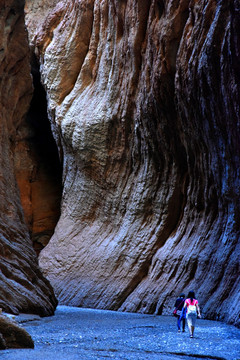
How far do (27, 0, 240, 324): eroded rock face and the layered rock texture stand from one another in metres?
3.87

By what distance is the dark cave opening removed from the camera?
1075 inches

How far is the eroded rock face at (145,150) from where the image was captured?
1320cm

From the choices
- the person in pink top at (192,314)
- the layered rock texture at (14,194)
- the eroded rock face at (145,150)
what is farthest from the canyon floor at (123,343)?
the eroded rock face at (145,150)

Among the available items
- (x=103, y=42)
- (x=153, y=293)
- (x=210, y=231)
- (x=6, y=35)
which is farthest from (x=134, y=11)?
A: (x=153, y=293)

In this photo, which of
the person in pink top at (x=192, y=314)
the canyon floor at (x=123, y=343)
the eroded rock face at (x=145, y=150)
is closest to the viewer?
the canyon floor at (x=123, y=343)

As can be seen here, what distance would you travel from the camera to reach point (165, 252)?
52.7 feet

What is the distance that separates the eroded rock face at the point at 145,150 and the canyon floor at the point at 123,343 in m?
2.75

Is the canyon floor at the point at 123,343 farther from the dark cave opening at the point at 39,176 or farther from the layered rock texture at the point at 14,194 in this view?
the dark cave opening at the point at 39,176

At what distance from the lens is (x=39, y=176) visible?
28203mm

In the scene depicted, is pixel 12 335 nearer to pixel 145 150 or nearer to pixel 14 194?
pixel 14 194

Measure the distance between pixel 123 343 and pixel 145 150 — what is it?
37.2ft

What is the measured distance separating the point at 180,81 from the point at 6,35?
4.99 metres

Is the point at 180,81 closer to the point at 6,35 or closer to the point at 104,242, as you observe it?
the point at 6,35

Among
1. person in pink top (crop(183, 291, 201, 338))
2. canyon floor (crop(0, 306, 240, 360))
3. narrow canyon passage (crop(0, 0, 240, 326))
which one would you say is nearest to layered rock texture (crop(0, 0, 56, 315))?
narrow canyon passage (crop(0, 0, 240, 326))
